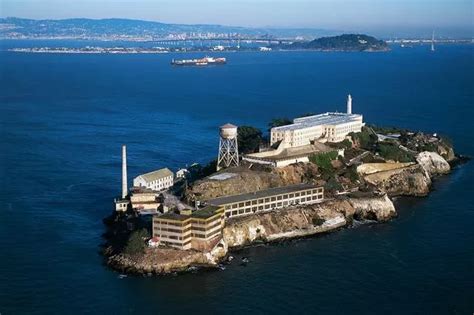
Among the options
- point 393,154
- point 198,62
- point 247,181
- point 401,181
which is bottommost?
point 401,181

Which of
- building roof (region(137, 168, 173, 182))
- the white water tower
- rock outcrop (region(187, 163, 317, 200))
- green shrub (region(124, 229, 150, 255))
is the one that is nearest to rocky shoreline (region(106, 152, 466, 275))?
green shrub (region(124, 229, 150, 255))

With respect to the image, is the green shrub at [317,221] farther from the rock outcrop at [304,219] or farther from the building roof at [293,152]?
the building roof at [293,152]

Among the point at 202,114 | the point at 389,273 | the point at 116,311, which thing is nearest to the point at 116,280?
the point at 116,311

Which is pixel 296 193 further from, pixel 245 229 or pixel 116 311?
pixel 116 311

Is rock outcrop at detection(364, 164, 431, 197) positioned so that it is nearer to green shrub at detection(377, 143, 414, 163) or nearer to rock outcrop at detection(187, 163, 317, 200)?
green shrub at detection(377, 143, 414, 163)

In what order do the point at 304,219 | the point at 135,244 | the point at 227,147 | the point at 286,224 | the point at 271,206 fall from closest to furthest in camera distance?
the point at 135,244 → the point at 286,224 → the point at 304,219 → the point at 271,206 → the point at 227,147

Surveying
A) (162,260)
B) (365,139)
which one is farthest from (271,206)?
(365,139)

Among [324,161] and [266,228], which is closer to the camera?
A: [266,228]

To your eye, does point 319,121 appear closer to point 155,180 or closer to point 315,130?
point 315,130

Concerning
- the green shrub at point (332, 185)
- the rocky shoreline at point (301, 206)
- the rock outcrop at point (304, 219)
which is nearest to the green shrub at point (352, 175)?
the rocky shoreline at point (301, 206)
